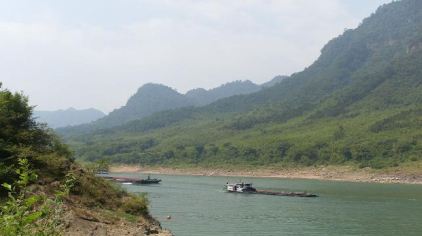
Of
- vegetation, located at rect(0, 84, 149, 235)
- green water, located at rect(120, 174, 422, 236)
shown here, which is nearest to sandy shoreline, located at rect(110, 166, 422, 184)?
green water, located at rect(120, 174, 422, 236)

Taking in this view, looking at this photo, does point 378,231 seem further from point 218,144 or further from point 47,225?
point 218,144

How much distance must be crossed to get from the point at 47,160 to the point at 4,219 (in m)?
26.8

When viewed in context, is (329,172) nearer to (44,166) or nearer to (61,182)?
(44,166)

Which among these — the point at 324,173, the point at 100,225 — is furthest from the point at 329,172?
the point at 100,225

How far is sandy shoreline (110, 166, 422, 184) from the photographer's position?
119438mm

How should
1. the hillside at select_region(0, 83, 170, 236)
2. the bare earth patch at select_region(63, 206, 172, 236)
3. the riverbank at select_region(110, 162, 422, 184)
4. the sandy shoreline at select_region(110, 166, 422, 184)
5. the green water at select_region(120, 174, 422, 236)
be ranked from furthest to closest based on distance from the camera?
the riverbank at select_region(110, 162, 422, 184) → the sandy shoreline at select_region(110, 166, 422, 184) → the green water at select_region(120, 174, 422, 236) → the hillside at select_region(0, 83, 170, 236) → the bare earth patch at select_region(63, 206, 172, 236)

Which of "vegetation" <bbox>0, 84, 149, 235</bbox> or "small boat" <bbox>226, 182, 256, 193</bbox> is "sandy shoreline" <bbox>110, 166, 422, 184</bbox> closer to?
"small boat" <bbox>226, 182, 256, 193</bbox>

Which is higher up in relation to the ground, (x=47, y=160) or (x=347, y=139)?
(x=347, y=139)

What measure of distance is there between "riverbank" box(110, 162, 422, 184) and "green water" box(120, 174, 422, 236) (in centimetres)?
3844

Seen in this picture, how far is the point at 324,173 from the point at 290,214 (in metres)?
81.7

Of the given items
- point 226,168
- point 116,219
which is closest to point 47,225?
point 116,219

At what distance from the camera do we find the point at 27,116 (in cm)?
3334

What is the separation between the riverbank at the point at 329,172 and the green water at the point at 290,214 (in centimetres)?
3844

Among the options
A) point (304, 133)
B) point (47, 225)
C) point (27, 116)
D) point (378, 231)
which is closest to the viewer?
point (47, 225)
